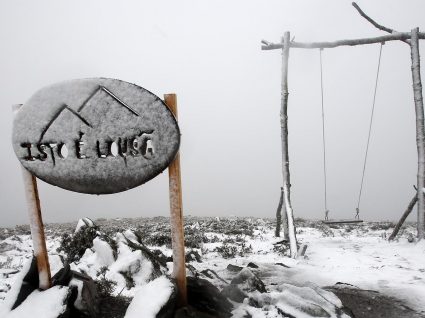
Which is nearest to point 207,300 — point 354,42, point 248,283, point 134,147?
point 248,283

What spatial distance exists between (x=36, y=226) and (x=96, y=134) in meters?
1.40

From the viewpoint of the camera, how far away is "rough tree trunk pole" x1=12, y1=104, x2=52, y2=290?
3590 millimetres

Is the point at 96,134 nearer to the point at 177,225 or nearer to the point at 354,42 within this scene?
the point at 177,225

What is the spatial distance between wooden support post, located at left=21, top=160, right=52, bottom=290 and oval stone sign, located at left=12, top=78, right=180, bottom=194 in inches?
14.1

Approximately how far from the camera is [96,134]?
3.15m

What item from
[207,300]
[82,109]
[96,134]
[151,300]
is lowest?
[207,300]

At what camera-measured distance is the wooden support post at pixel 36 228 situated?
11.8 feet

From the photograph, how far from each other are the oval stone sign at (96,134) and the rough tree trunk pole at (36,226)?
36 centimetres

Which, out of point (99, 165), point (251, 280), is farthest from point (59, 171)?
point (251, 280)

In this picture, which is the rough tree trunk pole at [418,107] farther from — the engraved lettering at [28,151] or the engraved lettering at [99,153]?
the engraved lettering at [28,151]

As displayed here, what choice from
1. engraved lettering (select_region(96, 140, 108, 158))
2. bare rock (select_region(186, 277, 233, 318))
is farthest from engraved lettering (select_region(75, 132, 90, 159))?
bare rock (select_region(186, 277, 233, 318))

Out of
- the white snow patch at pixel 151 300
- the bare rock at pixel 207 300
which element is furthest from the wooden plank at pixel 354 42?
the white snow patch at pixel 151 300

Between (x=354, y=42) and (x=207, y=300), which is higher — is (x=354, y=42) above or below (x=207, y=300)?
above

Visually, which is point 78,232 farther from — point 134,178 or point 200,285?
point 134,178
